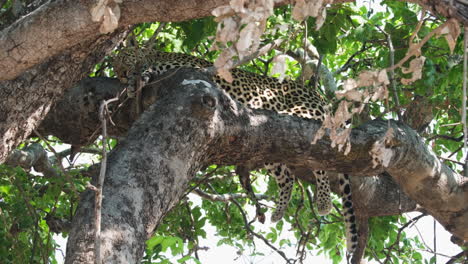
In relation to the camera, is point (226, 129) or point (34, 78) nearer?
point (34, 78)

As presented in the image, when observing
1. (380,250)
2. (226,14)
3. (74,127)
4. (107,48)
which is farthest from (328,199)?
(226,14)

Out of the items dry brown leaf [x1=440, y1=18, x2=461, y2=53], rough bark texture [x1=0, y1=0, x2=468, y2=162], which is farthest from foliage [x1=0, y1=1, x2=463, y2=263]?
dry brown leaf [x1=440, y1=18, x2=461, y2=53]

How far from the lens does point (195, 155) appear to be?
3654 mm

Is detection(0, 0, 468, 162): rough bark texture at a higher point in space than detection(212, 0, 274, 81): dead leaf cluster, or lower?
higher

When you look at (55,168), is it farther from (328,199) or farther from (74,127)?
(328,199)

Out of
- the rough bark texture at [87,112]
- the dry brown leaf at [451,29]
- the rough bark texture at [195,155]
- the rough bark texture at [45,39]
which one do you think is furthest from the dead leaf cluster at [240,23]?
the rough bark texture at [87,112]

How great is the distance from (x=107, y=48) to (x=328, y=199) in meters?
3.37

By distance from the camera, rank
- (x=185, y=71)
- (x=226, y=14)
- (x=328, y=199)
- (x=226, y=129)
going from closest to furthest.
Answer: (x=226, y=14) < (x=226, y=129) < (x=185, y=71) < (x=328, y=199)

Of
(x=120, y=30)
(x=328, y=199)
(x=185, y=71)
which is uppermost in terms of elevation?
(x=120, y=30)

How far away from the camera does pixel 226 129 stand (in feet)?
12.5

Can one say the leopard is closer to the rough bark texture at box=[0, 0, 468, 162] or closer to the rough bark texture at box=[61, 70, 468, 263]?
the rough bark texture at box=[61, 70, 468, 263]

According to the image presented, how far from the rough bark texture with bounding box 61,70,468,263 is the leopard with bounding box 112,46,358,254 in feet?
3.76

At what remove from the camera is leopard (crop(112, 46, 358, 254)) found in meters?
5.97

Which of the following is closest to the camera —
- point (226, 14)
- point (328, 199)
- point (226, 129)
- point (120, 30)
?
point (226, 14)
